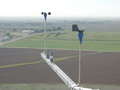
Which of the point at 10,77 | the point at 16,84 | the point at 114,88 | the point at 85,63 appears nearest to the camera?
the point at 114,88

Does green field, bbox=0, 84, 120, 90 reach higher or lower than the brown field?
lower

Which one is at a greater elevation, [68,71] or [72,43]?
[72,43]

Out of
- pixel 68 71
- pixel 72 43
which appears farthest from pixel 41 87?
pixel 72 43

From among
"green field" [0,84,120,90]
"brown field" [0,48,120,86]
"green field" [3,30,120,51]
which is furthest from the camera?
"green field" [3,30,120,51]

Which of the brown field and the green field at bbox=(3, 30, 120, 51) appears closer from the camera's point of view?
the brown field

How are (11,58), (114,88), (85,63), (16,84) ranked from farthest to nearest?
1. (11,58)
2. (85,63)
3. (16,84)
4. (114,88)

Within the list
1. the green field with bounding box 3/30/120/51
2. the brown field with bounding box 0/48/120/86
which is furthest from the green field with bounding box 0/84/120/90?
the green field with bounding box 3/30/120/51

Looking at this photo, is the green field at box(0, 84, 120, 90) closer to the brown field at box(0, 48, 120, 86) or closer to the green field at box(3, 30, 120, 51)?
the brown field at box(0, 48, 120, 86)

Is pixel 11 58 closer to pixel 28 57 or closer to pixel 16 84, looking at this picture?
pixel 28 57

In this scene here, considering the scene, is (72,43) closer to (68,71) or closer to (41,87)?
(68,71)

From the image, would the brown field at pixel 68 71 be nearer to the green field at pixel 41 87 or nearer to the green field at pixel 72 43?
the green field at pixel 41 87

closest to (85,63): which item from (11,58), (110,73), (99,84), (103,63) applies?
(103,63)
